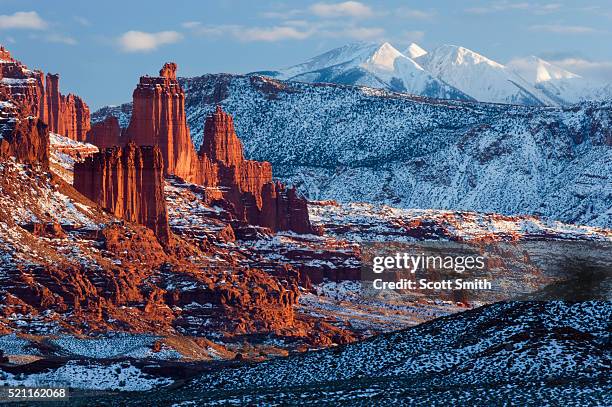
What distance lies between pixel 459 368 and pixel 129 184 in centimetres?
10283

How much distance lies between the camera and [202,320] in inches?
5714

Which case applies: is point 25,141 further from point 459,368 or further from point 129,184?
point 459,368

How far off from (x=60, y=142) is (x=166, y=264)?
42.9 meters

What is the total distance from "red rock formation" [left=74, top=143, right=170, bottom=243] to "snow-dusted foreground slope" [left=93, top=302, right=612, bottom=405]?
8832 centimetres

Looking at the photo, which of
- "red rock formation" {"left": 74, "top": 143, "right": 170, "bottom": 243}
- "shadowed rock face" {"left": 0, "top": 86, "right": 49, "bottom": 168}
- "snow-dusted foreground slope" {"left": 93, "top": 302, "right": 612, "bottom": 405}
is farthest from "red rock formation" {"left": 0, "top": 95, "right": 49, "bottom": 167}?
"snow-dusted foreground slope" {"left": 93, "top": 302, "right": 612, "bottom": 405}

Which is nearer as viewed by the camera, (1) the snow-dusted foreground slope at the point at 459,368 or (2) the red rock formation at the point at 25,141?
(1) the snow-dusted foreground slope at the point at 459,368

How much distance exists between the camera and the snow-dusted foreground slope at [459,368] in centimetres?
6788

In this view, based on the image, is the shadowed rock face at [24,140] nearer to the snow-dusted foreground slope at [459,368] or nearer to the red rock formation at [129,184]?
the red rock formation at [129,184]

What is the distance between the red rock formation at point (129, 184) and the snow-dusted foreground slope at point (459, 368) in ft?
290

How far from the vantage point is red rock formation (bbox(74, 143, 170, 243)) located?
6639 inches

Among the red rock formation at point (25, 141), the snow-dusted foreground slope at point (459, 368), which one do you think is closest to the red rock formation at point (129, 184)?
the red rock formation at point (25, 141)

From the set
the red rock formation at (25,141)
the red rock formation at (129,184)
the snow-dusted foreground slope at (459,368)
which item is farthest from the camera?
the red rock formation at (129,184)

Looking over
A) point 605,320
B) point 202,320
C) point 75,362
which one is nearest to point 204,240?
point 202,320

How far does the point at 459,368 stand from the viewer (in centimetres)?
7381
